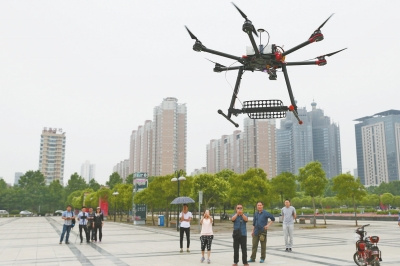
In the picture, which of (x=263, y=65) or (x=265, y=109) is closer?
(x=263, y=65)

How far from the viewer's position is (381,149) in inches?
6939

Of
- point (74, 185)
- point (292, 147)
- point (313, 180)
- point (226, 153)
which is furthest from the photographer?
point (292, 147)

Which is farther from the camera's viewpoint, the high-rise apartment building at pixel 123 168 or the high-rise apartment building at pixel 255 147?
A: the high-rise apartment building at pixel 123 168

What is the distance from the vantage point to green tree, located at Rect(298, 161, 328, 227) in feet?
105

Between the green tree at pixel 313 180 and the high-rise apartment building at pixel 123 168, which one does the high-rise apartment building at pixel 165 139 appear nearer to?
the high-rise apartment building at pixel 123 168

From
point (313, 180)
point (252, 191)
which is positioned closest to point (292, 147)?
point (313, 180)

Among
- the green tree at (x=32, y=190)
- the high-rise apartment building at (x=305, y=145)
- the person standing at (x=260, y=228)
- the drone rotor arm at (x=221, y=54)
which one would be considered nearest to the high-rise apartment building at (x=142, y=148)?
the green tree at (x=32, y=190)

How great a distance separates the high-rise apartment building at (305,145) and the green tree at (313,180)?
14493 centimetres

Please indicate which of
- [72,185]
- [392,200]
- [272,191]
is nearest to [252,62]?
[272,191]

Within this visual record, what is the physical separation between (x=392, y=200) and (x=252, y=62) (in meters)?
73.3

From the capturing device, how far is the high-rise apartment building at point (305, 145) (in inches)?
7175

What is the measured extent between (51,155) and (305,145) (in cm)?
13441

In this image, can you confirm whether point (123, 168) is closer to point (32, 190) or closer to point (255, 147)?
point (32, 190)

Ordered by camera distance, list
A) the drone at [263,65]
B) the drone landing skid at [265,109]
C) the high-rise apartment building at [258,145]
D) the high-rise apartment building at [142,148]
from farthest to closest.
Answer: the high-rise apartment building at [142,148] → the high-rise apartment building at [258,145] → the drone landing skid at [265,109] → the drone at [263,65]
